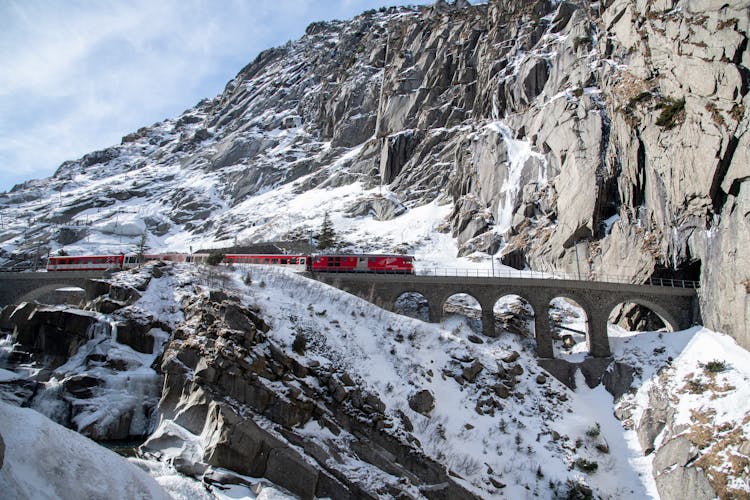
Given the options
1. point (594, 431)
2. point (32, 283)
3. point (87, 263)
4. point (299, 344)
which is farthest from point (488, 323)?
point (32, 283)

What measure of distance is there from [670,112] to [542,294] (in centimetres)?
2166

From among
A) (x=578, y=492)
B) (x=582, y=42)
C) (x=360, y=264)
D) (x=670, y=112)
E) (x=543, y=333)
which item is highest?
(x=582, y=42)

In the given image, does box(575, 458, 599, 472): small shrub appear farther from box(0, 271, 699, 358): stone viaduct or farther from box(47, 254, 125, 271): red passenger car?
box(47, 254, 125, 271): red passenger car

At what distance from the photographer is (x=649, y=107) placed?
1831 inches

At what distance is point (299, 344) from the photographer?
2995 centimetres

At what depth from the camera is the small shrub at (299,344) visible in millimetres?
29734

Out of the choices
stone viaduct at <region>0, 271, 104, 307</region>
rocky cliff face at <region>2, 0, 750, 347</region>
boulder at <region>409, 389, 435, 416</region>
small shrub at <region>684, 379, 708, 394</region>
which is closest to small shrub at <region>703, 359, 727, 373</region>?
small shrub at <region>684, 379, 708, 394</region>

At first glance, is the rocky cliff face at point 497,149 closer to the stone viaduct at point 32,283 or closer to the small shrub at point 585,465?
the small shrub at point 585,465

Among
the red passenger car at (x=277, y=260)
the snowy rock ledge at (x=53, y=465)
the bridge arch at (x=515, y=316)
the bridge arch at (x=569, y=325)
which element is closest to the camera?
the snowy rock ledge at (x=53, y=465)

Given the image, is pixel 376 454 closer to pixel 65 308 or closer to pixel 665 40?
pixel 65 308

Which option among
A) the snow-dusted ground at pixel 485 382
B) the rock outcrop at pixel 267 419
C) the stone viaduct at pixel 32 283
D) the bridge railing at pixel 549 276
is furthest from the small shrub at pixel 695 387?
the stone viaduct at pixel 32 283

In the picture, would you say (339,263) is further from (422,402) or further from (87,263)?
(87,263)

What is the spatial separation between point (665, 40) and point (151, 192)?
11770cm

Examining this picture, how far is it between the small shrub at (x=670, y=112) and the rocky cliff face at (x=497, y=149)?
0.81ft
